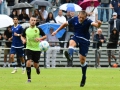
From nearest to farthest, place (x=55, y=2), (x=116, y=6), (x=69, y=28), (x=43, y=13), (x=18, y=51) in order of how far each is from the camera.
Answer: (x=18, y=51) < (x=69, y=28) < (x=43, y=13) < (x=116, y=6) < (x=55, y=2)

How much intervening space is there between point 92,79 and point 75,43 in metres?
4.35

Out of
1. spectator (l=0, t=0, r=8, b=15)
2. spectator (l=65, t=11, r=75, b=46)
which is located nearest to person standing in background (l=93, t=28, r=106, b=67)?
spectator (l=65, t=11, r=75, b=46)

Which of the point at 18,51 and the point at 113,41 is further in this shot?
the point at 113,41

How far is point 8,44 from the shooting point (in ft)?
108

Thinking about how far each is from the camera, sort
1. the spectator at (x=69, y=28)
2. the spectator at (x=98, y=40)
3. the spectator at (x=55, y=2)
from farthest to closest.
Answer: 1. the spectator at (x=55, y=2)
2. the spectator at (x=69, y=28)
3. the spectator at (x=98, y=40)

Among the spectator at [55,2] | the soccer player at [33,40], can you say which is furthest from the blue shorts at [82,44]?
the spectator at [55,2]

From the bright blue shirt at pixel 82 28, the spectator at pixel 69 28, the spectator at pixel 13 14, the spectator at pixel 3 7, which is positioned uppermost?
the bright blue shirt at pixel 82 28

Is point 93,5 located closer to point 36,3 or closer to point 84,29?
point 36,3

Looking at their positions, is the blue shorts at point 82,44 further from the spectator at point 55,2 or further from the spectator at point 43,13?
the spectator at point 55,2

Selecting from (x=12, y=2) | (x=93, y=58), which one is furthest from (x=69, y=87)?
(x=12, y=2)

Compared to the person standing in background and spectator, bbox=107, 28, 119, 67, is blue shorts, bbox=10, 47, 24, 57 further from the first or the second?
spectator, bbox=107, 28, 119, 67

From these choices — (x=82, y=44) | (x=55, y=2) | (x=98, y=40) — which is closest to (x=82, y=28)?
(x=82, y=44)

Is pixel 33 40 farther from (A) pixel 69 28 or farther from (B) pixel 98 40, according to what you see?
(A) pixel 69 28

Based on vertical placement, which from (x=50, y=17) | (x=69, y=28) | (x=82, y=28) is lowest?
(x=69, y=28)
